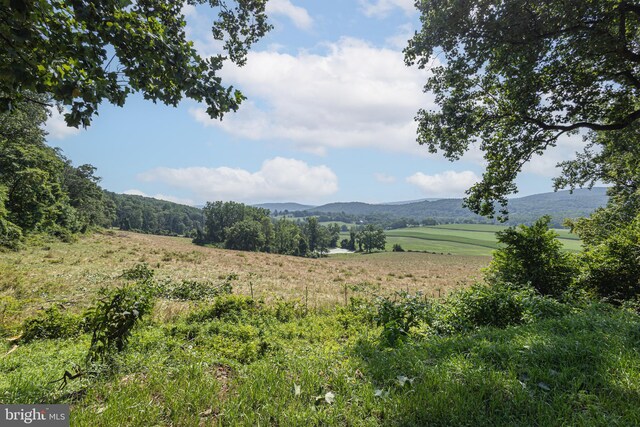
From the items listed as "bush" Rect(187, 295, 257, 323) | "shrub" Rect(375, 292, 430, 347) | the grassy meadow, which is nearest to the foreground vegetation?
the grassy meadow

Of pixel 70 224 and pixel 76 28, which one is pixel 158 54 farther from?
pixel 70 224

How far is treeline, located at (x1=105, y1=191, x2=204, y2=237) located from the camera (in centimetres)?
12612

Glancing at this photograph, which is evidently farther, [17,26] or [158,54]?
[158,54]

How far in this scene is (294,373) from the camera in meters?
4.51

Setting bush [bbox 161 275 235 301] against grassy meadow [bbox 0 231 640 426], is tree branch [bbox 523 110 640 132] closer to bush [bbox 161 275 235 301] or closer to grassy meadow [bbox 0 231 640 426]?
grassy meadow [bbox 0 231 640 426]

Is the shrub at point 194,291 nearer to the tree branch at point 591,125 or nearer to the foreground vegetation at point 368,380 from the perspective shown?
the foreground vegetation at point 368,380

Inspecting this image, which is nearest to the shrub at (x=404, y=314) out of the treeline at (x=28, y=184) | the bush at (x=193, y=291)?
the bush at (x=193, y=291)

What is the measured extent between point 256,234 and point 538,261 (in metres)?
86.4

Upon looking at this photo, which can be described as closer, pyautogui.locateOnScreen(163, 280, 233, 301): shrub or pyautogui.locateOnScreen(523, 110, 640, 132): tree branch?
pyautogui.locateOnScreen(523, 110, 640, 132): tree branch

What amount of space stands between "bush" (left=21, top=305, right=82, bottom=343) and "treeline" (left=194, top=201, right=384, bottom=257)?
84293 mm

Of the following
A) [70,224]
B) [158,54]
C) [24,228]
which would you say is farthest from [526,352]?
[70,224]

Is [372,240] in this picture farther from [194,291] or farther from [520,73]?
[520,73]

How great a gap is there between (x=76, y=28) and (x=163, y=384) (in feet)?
16.7

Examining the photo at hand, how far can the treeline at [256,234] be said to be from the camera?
3600 inches
